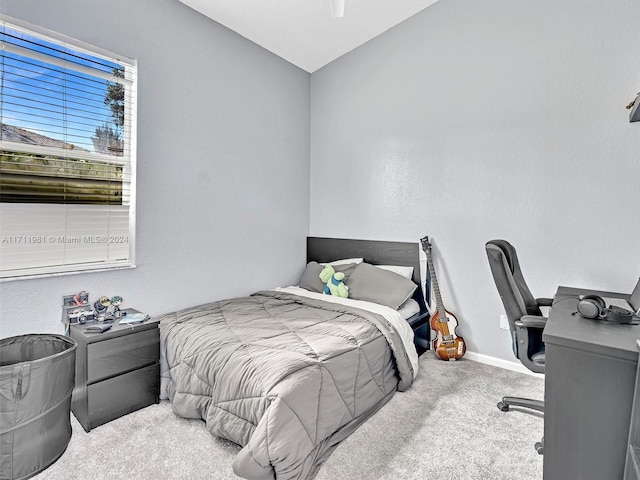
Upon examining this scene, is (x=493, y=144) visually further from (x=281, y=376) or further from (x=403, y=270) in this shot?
(x=281, y=376)

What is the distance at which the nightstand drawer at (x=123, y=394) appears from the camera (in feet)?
6.72

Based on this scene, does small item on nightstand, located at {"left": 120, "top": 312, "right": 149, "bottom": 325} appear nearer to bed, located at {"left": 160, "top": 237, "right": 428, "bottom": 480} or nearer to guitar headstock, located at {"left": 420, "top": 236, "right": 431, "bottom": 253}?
bed, located at {"left": 160, "top": 237, "right": 428, "bottom": 480}

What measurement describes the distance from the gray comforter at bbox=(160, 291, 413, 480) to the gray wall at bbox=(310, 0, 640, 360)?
1.19 meters

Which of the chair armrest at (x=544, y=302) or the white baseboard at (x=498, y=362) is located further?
the white baseboard at (x=498, y=362)

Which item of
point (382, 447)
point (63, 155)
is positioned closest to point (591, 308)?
point (382, 447)

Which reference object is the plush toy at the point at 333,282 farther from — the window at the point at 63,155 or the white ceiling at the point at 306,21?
the white ceiling at the point at 306,21

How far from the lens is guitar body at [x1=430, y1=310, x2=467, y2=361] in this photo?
3.07 metres

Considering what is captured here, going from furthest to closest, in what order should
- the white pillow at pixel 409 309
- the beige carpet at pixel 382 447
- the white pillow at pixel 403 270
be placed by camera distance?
the white pillow at pixel 403 270
the white pillow at pixel 409 309
the beige carpet at pixel 382 447

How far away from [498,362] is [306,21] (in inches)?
133

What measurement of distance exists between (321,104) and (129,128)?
2174 mm

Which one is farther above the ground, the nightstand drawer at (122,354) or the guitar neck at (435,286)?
the guitar neck at (435,286)

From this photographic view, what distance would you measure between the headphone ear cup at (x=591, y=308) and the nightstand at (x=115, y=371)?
2.34 m

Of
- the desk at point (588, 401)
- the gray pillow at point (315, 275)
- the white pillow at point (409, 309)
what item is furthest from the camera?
the gray pillow at point (315, 275)

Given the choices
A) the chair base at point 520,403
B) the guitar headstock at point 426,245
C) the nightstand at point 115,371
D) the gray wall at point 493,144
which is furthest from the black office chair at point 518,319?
the nightstand at point 115,371
